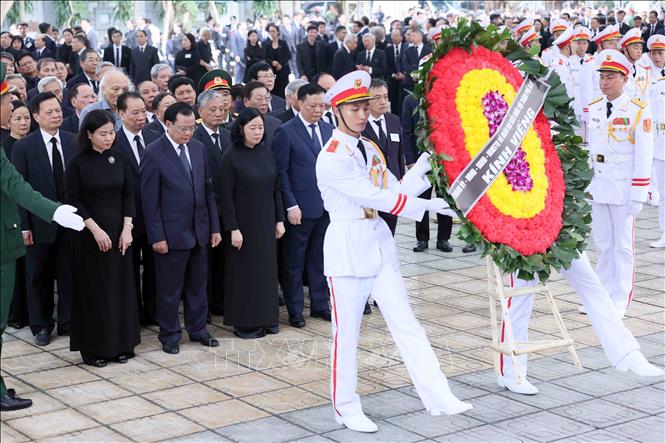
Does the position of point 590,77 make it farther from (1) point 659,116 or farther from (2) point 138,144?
(2) point 138,144

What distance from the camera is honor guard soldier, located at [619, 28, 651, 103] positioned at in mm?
11250

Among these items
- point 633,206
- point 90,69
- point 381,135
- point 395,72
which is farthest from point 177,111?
point 395,72

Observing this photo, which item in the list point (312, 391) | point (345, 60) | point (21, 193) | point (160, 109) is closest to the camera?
point (21, 193)

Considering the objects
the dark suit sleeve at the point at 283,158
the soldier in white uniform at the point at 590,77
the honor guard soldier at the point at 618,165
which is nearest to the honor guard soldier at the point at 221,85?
the dark suit sleeve at the point at 283,158

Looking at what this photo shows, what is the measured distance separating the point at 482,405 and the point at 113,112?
4.32 metres

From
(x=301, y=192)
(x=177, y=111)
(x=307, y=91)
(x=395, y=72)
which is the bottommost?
(x=301, y=192)

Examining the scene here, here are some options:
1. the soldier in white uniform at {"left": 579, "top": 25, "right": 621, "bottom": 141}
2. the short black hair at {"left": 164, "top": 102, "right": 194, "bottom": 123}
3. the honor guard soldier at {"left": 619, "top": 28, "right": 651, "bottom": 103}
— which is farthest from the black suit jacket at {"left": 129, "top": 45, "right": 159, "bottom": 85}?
the short black hair at {"left": 164, "top": 102, "right": 194, "bottom": 123}

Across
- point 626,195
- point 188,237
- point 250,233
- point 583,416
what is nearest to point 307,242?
point 250,233

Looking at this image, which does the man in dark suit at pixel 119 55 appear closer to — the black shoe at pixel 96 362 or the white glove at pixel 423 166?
the black shoe at pixel 96 362

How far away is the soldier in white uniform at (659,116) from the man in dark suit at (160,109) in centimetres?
504

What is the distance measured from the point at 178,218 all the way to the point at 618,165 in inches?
137

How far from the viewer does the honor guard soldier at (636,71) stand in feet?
36.9

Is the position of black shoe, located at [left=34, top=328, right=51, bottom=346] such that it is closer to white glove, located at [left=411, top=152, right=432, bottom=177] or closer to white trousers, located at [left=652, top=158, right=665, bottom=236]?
white glove, located at [left=411, top=152, right=432, bottom=177]

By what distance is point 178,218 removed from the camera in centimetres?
777
